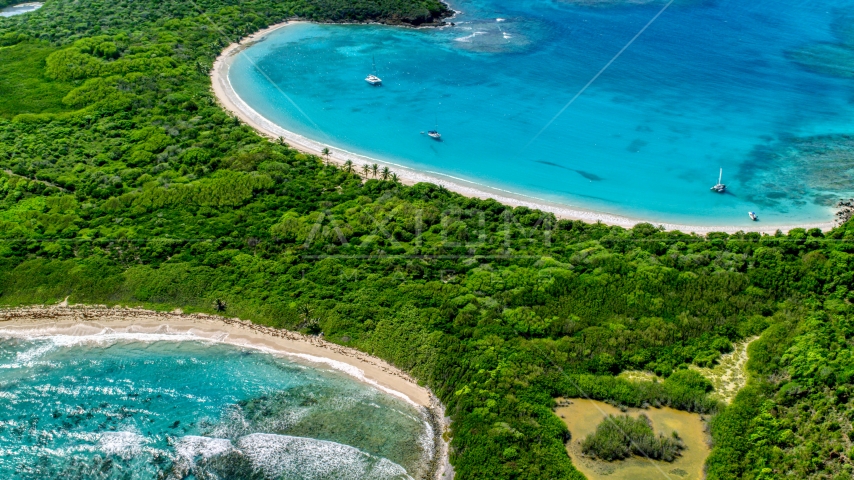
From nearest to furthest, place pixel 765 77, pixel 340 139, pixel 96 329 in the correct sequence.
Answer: pixel 96 329
pixel 340 139
pixel 765 77

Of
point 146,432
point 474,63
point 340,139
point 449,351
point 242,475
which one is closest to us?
point 242,475

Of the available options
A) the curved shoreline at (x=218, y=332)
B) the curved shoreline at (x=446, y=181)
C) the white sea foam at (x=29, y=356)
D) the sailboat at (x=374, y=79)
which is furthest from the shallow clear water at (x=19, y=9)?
the white sea foam at (x=29, y=356)

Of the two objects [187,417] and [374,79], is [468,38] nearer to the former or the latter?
[374,79]

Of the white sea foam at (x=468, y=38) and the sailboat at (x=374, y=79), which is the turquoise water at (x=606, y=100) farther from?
the sailboat at (x=374, y=79)

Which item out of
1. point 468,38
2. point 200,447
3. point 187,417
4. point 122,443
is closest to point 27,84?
point 468,38

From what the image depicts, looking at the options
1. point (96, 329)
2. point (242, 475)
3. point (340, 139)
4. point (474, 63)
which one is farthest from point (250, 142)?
point (242, 475)

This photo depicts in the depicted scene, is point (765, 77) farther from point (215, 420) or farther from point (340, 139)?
point (215, 420)

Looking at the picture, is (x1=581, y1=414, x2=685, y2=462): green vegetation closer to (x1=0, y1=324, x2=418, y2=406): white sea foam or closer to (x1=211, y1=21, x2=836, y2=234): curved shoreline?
(x1=0, y1=324, x2=418, y2=406): white sea foam
